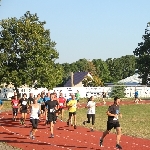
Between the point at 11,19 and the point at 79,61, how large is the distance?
11332cm

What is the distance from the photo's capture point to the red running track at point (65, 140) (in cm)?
1584

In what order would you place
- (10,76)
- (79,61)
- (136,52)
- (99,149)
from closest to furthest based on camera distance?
1. (99,149)
2. (10,76)
3. (136,52)
4. (79,61)

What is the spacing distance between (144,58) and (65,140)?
56.7 m

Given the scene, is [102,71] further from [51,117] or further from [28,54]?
[51,117]

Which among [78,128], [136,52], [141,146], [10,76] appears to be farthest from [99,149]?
[136,52]

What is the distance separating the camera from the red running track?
1584cm

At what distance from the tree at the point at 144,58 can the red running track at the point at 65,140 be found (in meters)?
51.6

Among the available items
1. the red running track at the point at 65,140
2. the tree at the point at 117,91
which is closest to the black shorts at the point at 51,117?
the red running track at the point at 65,140

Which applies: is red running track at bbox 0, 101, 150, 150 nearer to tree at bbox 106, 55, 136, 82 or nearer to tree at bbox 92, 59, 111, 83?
tree at bbox 92, 59, 111, 83

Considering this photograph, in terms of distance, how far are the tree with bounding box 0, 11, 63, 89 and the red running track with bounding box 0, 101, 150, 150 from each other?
101 ft

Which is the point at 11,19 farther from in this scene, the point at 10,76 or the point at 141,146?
the point at 141,146

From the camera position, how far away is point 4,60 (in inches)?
2174

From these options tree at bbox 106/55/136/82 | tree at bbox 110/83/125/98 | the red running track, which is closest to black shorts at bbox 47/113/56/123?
the red running track

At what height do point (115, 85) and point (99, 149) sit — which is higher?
point (115, 85)
